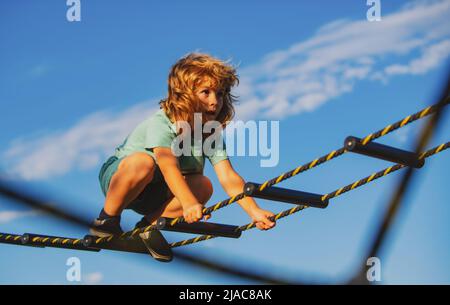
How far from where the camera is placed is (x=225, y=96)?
6602 mm

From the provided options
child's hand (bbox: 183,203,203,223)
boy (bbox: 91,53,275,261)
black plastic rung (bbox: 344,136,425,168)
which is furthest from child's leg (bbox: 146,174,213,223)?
black plastic rung (bbox: 344,136,425,168)

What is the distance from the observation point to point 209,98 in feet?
21.0

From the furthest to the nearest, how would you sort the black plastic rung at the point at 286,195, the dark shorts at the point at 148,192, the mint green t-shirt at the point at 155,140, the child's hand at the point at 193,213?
the dark shorts at the point at 148,192, the mint green t-shirt at the point at 155,140, the child's hand at the point at 193,213, the black plastic rung at the point at 286,195

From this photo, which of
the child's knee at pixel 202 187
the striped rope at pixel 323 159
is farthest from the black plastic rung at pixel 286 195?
the child's knee at pixel 202 187

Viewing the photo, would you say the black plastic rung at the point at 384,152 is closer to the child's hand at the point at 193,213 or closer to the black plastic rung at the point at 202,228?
the child's hand at the point at 193,213

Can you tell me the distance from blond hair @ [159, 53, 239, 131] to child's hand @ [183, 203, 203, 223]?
2.57 feet

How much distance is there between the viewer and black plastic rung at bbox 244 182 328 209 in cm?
540

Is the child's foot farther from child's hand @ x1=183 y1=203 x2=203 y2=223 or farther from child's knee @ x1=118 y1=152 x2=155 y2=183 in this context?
child's hand @ x1=183 y1=203 x2=203 y2=223

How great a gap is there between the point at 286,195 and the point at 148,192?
1.25 meters

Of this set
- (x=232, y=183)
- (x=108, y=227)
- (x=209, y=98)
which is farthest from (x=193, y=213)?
(x=209, y=98)

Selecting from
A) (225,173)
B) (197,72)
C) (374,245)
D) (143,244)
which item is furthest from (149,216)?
(374,245)

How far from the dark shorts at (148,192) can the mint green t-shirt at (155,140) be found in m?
0.14

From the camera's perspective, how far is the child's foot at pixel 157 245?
634cm

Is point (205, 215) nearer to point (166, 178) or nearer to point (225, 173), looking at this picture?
point (166, 178)
